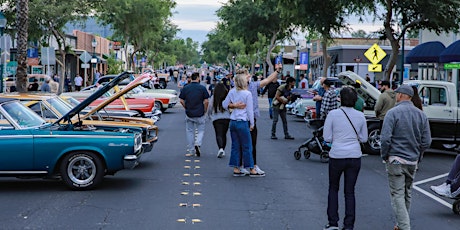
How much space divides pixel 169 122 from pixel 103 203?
16.8 meters

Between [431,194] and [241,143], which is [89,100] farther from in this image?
[431,194]

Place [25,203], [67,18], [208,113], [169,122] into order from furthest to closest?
[67,18], [169,122], [208,113], [25,203]

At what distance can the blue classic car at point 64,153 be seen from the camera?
10.8 meters

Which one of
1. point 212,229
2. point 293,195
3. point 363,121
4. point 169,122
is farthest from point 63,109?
point 169,122

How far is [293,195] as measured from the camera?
10984 millimetres

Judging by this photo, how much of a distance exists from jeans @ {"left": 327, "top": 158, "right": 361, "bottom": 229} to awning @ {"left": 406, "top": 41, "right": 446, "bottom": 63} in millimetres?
25733

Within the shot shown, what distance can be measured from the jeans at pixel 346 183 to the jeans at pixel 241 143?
180 inches

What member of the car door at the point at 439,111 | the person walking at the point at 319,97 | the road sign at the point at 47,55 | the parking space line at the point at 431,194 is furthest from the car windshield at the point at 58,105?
the road sign at the point at 47,55

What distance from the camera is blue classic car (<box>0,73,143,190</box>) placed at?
1082cm

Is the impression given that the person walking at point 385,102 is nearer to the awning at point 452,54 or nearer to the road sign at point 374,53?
the road sign at point 374,53

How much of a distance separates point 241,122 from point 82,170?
305cm

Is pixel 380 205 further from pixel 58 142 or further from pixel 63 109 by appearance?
pixel 63 109

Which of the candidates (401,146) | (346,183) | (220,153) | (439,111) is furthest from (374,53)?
(346,183)

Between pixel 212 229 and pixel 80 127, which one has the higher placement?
pixel 80 127
